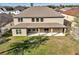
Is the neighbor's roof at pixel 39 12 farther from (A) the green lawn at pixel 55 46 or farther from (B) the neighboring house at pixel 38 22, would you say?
(A) the green lawn at pixel 55 46

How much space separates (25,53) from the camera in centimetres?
255

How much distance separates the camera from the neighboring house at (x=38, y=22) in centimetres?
237

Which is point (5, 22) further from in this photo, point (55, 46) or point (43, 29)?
point (55, 46)

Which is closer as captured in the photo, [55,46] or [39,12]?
[39,12]

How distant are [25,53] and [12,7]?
2.47 feet

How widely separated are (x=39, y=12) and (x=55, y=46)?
59cm

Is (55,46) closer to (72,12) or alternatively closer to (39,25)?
(39,25)

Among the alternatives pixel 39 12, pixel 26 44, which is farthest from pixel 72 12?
pixel 26 44

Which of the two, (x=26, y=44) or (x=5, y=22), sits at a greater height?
(x=5, y=22)

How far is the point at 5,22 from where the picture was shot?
244 centimetres

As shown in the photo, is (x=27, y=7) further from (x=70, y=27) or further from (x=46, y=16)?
(x=70, y=27)

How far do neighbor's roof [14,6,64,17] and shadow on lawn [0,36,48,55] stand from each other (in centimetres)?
35

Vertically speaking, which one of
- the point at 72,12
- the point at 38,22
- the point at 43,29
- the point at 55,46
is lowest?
the point at 55,46
